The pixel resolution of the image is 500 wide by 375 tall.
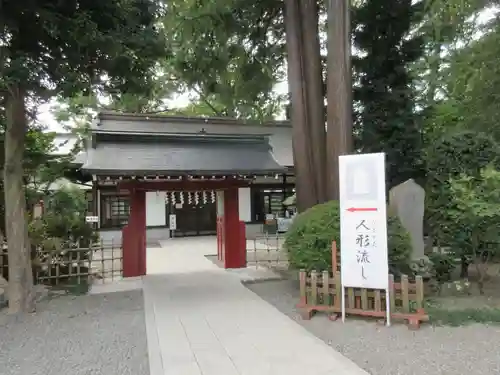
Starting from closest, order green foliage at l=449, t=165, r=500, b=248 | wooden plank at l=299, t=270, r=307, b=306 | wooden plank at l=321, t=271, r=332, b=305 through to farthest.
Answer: wooden plank at l=321, t=271, r=332, b=305 < wooden plank at l=299, t=270, r=307, b=306 < green foliage at l=449, t=165, r=500, b=248

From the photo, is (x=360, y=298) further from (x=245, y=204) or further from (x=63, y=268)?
(x=245, y=204)

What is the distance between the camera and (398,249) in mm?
6062

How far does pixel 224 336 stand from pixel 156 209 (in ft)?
50.8

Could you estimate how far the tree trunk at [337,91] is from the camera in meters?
7.89

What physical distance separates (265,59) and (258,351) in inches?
346

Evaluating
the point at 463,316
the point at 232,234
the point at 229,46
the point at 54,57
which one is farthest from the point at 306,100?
the point at 463,316

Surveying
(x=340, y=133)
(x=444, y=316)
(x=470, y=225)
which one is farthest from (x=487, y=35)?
(x=444, y=316)

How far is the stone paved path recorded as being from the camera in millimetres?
Answer: 3943

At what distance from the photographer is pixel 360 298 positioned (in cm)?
559

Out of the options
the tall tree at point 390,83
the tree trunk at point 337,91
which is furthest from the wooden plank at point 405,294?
the tall tree at point 390,83

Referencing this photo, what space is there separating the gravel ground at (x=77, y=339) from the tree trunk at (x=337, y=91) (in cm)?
459

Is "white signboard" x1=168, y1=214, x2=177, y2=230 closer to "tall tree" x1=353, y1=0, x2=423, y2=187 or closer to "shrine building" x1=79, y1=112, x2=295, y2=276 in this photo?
"shrine building" x1=79, y1=112, x2=295, y2=276

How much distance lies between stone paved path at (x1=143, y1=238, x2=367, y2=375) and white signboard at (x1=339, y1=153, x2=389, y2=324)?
1.10 metres

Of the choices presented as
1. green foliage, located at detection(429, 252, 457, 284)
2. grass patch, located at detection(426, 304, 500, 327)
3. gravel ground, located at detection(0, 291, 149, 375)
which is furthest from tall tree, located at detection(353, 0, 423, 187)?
gravel ground, located at detection(0, 291, 149, 375)
